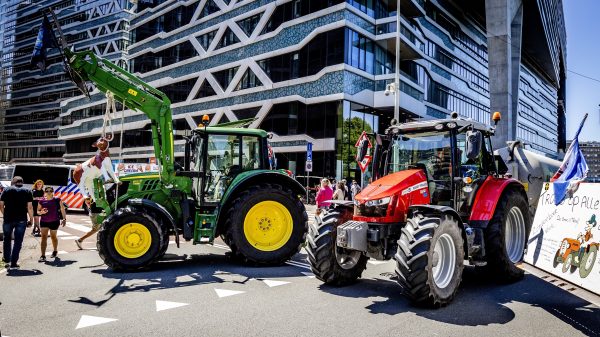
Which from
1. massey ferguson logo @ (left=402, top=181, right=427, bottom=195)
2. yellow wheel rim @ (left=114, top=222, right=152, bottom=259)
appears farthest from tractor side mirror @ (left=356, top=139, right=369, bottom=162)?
yellow wheel rim @ (left=114, top=222, right=152, bottom=259)

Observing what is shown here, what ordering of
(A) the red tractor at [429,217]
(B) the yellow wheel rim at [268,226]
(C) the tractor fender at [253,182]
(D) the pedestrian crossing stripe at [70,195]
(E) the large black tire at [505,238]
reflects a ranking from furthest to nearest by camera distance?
(D) the pedestrian crossing stripe at [70,195], (B) the yellow wheel rim at [268,226], (C) the tractor fender at [253,182], (E) the large black tire at [505,238], (A) the red tractor at [429,217]

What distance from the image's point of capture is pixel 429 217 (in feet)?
19.3

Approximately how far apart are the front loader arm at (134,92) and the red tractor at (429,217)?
3686 mm

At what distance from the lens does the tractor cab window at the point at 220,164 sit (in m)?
8.73

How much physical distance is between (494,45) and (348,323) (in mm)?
39736

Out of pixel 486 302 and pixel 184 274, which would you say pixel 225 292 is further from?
pixel 486 302

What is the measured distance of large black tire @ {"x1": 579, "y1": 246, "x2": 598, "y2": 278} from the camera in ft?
16.5

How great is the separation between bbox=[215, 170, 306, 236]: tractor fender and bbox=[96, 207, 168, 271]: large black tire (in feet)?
3.91

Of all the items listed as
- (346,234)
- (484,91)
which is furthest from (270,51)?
(484,91)

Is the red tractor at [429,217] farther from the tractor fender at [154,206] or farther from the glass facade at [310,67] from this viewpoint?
the glass facade at [310,67]

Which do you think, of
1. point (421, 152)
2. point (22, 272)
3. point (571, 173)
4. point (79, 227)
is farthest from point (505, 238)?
point (79, 227)

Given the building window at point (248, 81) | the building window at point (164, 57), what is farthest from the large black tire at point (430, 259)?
the building window at point (164, 57)

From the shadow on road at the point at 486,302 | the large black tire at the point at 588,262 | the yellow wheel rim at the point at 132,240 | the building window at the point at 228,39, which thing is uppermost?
the building window at the point at 228,39

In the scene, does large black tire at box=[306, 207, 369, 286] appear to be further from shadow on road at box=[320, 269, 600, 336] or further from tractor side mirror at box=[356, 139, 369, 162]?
tractor side mirror at box=[356, 139, 369, 162]
